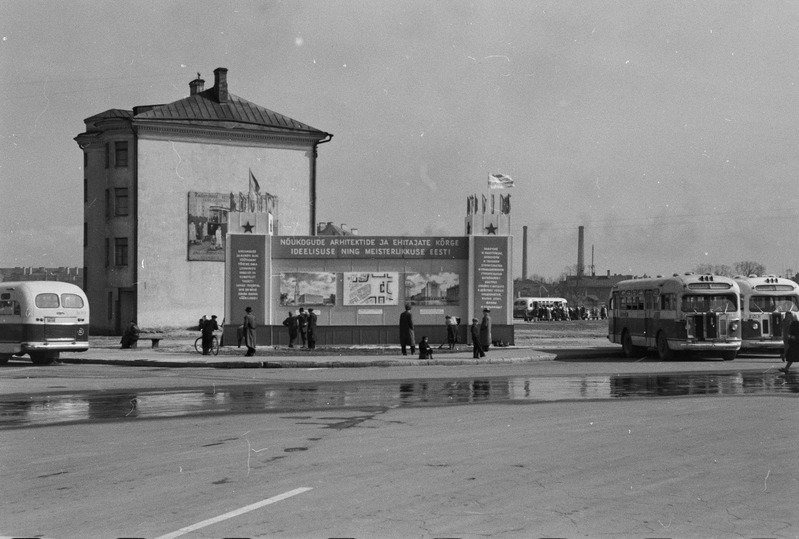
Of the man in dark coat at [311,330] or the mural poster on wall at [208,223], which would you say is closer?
the man in dark coat at [311,330]

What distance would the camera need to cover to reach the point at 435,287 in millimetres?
37531

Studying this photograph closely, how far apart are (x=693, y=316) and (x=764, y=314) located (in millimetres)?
4054

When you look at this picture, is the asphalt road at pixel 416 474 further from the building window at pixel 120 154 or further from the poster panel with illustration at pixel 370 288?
the building window at pixel 120 154

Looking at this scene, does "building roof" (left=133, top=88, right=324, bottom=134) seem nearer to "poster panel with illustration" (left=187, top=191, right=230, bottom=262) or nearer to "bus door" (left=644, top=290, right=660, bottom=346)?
"poster panel with illustration" (left=187, top=191, right=230, bottom=262)

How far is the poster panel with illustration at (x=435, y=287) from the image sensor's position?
37.4 meters

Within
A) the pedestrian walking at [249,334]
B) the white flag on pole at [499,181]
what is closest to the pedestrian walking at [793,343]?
the white flag on pole at [499,181]

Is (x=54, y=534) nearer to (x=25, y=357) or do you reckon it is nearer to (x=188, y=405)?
(x=188, y=405)

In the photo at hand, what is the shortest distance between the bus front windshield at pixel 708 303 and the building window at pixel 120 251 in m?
36.0

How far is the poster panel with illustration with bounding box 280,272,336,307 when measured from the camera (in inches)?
1465

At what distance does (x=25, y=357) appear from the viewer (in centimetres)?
3659

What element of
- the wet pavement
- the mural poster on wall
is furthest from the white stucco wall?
the wet pavement

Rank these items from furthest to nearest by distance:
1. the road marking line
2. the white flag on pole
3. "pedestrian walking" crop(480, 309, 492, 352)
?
the white flag on pole < "pedestrian walking" crop(480, 309, 492, 352) < the road marking line

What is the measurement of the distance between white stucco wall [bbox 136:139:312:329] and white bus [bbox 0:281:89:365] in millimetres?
22551

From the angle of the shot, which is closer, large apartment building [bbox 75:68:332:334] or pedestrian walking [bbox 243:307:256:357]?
pedestrian walking [bbox 243:307:256:357]
